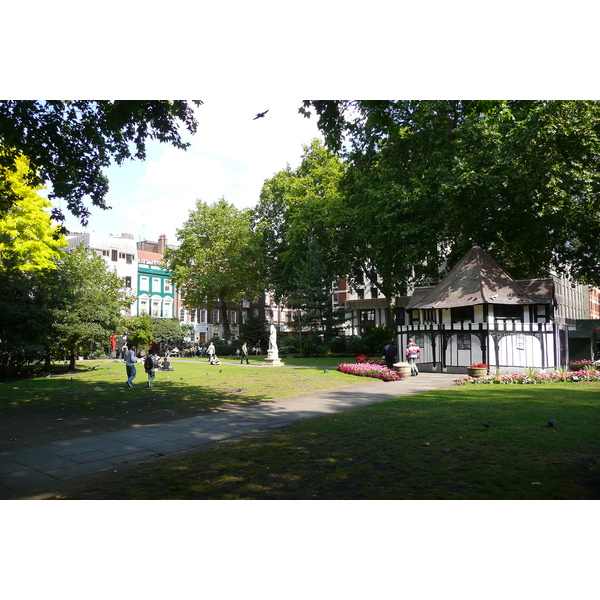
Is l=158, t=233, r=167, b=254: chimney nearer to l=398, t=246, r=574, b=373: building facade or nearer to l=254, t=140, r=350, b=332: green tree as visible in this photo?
l=254, t=140, r=350, b=332: green tree

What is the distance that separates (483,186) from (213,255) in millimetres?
34677

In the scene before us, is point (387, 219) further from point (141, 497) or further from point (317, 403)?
point (141, 497)

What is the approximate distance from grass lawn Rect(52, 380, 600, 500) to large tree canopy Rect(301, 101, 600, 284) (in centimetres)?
1045

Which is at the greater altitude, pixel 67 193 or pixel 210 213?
pixel 210 213

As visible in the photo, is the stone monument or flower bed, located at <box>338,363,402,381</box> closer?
flower bed, located at <box>338,363,402,381</box>

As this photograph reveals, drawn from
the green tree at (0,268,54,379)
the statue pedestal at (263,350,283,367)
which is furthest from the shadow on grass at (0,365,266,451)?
the statue pedestal at (263,350,283,367)

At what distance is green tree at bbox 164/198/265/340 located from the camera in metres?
52.8

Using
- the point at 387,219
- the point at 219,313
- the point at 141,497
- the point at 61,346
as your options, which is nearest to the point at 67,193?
the point at 141,497

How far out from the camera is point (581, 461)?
7047 millimetres

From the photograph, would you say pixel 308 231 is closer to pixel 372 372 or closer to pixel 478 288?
pixel 478 288

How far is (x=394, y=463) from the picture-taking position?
274 inches

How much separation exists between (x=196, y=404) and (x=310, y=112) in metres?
8.37

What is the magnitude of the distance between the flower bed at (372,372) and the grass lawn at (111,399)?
2.32ft

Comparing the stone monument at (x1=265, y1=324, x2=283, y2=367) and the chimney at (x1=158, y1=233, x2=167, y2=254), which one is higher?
the chimney at (x1=158, y1=233, x2=167, y2=254)
